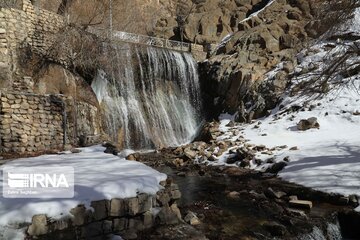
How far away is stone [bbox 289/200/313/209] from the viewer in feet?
24.6

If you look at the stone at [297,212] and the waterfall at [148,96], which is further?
the waterfall at [148,96]

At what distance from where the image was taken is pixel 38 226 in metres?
3.98

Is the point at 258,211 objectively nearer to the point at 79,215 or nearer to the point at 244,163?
the point at 79,215

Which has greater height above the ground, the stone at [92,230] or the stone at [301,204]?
the stone at [92,230]

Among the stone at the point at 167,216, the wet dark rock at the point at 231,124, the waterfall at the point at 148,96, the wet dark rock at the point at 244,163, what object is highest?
the waterfall at the point at 148,96

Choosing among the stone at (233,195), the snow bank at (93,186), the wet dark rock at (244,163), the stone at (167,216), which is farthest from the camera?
the wet dark rock at (244,163)

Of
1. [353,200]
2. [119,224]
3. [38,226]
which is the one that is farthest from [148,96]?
[38,226]

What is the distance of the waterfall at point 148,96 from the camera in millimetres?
16250

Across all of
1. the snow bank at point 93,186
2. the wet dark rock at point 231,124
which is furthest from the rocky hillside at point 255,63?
the snow bank at point 93,186

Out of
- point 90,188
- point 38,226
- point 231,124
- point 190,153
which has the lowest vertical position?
point 38,226

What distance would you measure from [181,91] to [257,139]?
23.5 ft

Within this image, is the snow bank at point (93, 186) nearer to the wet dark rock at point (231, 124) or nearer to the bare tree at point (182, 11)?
the wet dark rock at point (231, 124)

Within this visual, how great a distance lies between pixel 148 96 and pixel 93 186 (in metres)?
13.7

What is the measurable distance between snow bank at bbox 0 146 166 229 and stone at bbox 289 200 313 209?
344 centimetres
